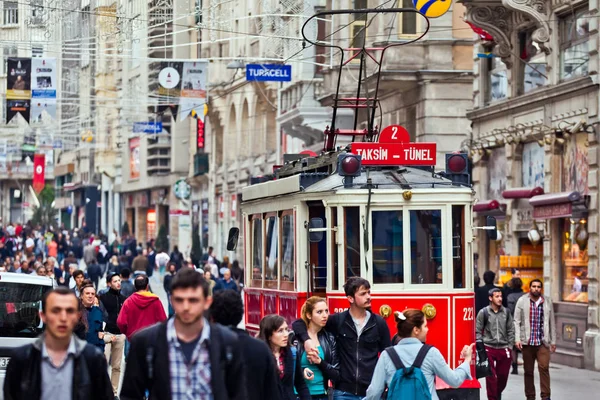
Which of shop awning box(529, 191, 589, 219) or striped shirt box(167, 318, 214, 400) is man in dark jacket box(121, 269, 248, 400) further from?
shop awning box(529, 191, 589, 219)

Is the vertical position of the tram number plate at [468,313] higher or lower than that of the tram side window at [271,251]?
lower

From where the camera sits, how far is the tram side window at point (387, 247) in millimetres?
15547

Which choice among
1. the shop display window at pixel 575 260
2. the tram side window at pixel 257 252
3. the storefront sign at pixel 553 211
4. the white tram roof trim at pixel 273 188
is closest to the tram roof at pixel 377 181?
the white tram roof trim at pixel 273 188

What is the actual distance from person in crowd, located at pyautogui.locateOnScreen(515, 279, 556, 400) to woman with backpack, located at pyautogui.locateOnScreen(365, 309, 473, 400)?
8.49 meters

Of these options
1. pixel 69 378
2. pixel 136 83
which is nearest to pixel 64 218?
pixel 136 83

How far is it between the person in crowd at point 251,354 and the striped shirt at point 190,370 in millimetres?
561

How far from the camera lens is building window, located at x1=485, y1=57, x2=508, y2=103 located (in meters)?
29.0

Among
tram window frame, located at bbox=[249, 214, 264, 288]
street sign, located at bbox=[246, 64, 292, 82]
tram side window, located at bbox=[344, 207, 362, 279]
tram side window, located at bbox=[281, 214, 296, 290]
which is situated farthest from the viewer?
street sign, located at bbox=[246, 64, 292, 82]

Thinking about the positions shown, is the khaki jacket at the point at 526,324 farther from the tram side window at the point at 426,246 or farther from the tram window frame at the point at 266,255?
the tram window frame at the point at 266,255

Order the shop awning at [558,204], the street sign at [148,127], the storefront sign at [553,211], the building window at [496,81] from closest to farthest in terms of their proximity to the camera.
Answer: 1. the shop awning at [558,204]
2. the storefront sign at [553,211]
3. the building window at [496,81]
4. the street sign at [148,127]

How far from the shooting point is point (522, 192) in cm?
2691

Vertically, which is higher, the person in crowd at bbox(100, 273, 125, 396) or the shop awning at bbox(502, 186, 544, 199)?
the shop awning at bbox(502, 186, 544, 199)

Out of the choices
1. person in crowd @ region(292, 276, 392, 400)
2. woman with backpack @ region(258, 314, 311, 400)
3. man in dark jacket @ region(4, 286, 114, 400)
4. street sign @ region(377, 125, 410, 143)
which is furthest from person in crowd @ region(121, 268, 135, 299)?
man in dark jacket @ region(4, 286, 114, 400)

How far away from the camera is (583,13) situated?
2508 cm
